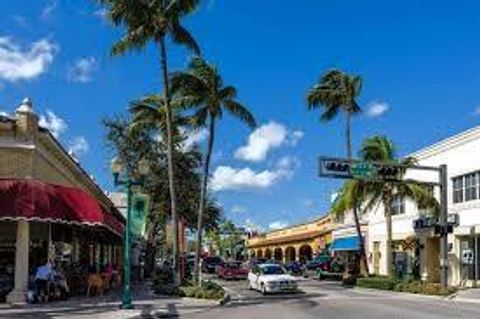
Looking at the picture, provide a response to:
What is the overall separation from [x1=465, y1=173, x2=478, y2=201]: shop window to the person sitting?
25.1m

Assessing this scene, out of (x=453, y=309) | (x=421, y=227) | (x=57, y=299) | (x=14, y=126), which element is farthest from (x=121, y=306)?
(x=421, y=227)

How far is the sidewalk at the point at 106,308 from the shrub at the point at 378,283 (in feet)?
46.4

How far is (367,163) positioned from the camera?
4541 cm

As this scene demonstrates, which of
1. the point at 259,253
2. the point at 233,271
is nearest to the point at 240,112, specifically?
the point at 233,271

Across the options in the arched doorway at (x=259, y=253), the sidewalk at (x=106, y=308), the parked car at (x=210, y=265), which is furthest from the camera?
the arched doorway at (x=259, y=253)

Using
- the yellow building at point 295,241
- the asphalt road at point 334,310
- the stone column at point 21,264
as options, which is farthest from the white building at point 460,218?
the yellow building at point 295,241

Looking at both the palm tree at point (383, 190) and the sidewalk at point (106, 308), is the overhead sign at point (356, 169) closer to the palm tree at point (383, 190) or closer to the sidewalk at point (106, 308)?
the palm tree at point (383, 190)

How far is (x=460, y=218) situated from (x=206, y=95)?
52.2 feet

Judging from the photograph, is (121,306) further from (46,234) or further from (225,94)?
(225,94)

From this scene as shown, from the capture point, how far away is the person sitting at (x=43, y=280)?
101 feet

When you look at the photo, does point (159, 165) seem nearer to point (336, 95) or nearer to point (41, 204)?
point (336, 95)

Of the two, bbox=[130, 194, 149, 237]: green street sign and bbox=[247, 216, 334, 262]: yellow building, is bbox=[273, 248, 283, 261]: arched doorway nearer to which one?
bbox=[247, 216, 334, 262]: yellow building

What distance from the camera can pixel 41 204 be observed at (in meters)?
30.1

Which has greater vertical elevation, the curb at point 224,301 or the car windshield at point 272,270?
the car windshield at point 272,270
